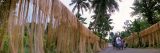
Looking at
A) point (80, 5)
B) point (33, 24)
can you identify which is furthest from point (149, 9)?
point (33, 24)

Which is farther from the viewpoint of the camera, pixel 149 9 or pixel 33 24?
pixel 149 9

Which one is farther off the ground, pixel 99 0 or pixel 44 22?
pixel 99 0

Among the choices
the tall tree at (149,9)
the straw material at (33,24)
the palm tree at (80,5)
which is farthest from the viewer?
the palm tree at (80,5)

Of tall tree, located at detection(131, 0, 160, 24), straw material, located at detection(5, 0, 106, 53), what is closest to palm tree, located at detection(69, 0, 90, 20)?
tall tree, located at detection(131, 0, 160, 24)

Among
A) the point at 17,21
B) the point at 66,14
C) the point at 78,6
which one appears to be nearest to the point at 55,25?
the point at 66,14

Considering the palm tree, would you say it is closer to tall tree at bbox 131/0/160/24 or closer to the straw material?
tall tree at bbox 131/0/160/24

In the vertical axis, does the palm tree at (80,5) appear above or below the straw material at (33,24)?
above

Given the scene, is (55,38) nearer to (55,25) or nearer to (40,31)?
(55,25)

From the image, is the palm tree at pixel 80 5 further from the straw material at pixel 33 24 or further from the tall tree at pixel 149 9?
the straw material at pixel 33 24

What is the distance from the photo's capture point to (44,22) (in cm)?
420

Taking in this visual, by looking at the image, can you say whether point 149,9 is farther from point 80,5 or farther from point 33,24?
point 33,24

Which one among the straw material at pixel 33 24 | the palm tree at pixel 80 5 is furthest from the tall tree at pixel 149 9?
the straw material at pixel 33 24

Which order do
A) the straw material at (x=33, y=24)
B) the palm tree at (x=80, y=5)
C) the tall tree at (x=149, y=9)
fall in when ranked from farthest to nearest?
the palm tree at (x=80, y=5) < the tall tree at (x=149, y=9) < the straw material at (x=33, y=24)

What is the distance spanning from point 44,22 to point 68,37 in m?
2.53
